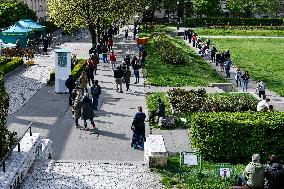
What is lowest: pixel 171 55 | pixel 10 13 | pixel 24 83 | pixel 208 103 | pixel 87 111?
pixel 24 83

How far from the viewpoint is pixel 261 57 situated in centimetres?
4706

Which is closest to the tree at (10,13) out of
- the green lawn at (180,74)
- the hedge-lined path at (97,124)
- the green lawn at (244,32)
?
the green lawn at (180,74)

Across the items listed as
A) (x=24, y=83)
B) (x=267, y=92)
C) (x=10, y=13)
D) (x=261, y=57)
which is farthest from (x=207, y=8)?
(x=24, y=83)

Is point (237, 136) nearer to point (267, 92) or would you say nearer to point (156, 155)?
point (156, 155)

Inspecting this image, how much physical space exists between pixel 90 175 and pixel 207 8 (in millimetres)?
73623

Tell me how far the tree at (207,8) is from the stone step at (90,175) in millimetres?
71885

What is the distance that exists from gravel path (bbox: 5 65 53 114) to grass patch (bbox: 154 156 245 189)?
417 inches

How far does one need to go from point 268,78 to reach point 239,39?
2625cm

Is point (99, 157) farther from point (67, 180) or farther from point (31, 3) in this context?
point (31, 3)

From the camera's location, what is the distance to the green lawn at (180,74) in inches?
1300

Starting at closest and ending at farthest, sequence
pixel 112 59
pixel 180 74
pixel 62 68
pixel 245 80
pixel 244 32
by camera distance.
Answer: pixel 62 68 → pixel 245 80 → pixel 180 74 → pixel 112 59 → pixel 244 32

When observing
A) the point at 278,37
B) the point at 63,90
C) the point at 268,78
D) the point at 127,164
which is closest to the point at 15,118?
the point at 63,90

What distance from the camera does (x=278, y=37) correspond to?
66.2 metres

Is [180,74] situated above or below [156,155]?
below
